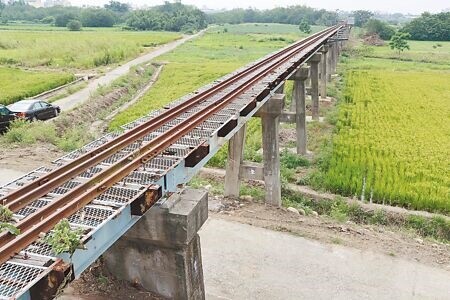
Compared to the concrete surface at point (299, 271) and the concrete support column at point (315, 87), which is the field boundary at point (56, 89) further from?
the concrete surface at point (299, 271)

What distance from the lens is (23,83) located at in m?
26.7

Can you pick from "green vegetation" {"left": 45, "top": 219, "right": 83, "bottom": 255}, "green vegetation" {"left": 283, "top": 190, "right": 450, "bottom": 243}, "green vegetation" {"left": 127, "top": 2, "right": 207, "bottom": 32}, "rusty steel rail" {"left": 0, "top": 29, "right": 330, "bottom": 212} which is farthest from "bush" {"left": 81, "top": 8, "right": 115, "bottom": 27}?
"green vegetation" {"left": 45, "top": 219, "right": 83, "bottom": 255}

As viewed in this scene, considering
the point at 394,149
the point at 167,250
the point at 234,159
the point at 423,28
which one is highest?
the point at 167,250

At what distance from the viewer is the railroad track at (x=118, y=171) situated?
4.29m

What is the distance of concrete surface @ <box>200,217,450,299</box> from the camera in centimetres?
793

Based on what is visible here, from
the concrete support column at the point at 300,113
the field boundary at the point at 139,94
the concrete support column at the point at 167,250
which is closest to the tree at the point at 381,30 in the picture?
the field boundary at the point at 139,94

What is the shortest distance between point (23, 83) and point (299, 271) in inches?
888

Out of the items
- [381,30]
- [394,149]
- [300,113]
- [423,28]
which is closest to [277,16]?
[423,28]

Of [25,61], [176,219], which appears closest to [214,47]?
[25,61]

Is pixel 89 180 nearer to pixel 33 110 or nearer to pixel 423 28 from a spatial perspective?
pixel 33 110

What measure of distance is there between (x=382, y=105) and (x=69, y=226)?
2295 centimetres

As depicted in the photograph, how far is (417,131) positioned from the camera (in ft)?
63.2

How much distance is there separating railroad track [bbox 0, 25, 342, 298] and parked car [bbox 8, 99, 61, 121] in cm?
1031

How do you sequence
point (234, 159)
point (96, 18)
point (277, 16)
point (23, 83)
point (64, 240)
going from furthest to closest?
1. point (277, 16)
2. point (96, 18)
3. point (23, 83)
4. point (234, 159)
5. point (64, 240)
